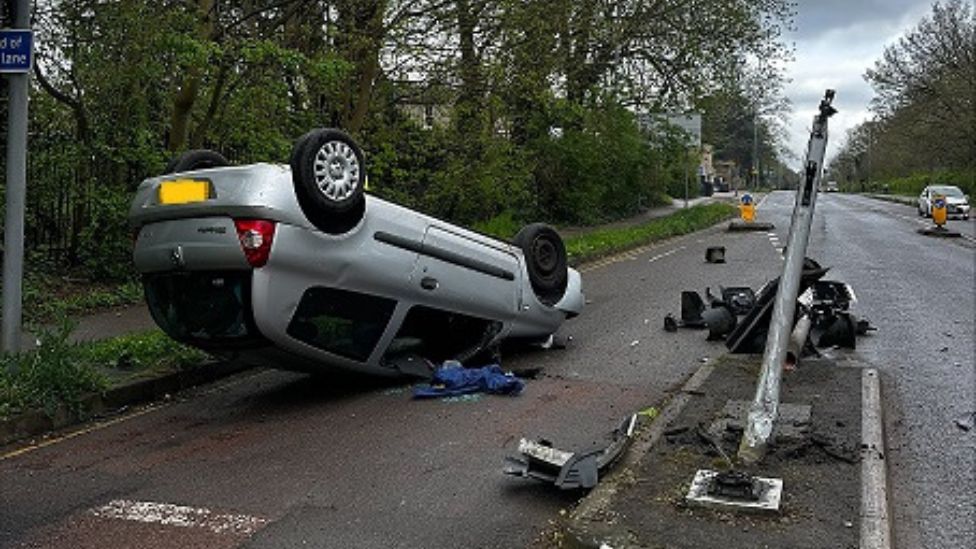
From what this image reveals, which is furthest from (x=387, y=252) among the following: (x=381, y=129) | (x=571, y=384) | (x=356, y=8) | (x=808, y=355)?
(x=381, y=129)

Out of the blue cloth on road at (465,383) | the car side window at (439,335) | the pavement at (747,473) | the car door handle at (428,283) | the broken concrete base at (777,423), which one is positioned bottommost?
the blue cloth on road at (465,383)

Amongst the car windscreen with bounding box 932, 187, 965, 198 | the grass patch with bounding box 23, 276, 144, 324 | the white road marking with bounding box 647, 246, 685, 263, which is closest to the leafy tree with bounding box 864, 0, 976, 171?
the car windscreen with bounding box 932, 187, 965, 198

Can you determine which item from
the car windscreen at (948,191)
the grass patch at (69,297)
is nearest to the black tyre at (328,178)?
the grass patch at (69,297)

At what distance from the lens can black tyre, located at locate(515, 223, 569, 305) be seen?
364 inches

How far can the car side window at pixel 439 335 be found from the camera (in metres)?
7.88

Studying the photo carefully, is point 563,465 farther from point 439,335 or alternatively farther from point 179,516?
point 439,335

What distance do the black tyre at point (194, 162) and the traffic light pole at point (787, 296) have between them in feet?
14.3

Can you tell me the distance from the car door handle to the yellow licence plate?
72.2 inches

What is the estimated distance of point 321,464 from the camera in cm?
584

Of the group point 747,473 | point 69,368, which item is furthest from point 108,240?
point 747,473

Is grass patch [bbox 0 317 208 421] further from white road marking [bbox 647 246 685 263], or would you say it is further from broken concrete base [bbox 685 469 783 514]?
white road marking [bbox 647 246 685 263]

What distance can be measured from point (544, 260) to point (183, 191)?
3.78 m

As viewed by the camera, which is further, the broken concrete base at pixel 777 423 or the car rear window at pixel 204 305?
the car rear window at pixel 204 305

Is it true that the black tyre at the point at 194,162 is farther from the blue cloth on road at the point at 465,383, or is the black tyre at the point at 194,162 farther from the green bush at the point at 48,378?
the blue cloth on road at the point at 465,383
